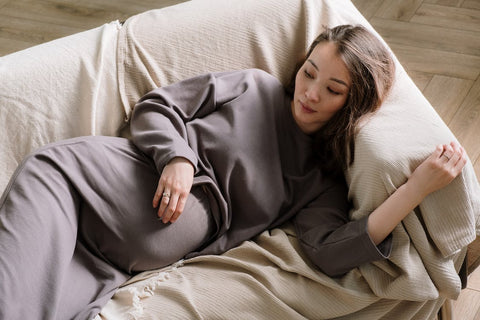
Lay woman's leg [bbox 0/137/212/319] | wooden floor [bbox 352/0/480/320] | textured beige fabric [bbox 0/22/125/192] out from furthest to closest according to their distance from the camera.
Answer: wooden floor [bbox 352/0/480/320], textured beige fabric [bbox 0/22/125/192], woman's leg [bbox 0/137/212/319]

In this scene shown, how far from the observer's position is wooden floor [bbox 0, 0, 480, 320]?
2.38m

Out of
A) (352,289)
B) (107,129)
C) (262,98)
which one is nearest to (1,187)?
(107,129)

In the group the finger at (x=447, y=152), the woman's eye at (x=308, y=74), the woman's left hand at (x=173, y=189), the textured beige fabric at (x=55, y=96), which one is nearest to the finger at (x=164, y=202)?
the woman's left hand at (x=173, y=189)

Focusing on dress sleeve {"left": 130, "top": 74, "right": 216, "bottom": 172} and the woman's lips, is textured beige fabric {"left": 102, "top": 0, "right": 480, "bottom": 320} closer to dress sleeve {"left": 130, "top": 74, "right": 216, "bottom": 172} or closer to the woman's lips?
the woman's lips

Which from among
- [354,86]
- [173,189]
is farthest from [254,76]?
A: [173,189]

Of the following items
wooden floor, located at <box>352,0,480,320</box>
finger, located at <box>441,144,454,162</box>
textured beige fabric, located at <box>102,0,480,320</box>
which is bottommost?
wooden floor, located at <box>352,0,480,320</box>

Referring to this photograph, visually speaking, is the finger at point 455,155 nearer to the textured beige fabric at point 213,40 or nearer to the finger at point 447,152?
the finger at point 447,152

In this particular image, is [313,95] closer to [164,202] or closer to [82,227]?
[164,202]

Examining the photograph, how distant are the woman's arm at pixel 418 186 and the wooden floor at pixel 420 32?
807mm

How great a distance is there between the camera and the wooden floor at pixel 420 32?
238 centimetres

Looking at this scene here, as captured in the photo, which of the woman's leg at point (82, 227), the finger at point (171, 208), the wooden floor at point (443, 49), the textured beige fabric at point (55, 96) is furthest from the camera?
the wooden floor at point (443, 49)

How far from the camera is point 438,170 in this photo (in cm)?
135

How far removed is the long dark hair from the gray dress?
0.07 m

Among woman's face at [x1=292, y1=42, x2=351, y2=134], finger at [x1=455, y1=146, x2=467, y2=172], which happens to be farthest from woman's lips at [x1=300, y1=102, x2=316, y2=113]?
finger at [x1=455, y1=146, x2=467, y2=172]
